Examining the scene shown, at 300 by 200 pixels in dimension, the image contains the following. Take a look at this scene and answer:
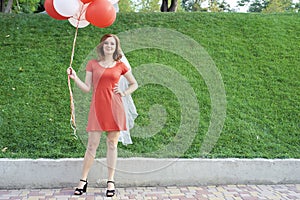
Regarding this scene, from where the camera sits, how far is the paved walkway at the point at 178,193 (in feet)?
11.0

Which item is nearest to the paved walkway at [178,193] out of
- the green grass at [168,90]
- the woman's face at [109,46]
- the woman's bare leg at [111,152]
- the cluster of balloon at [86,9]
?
the woman's bare leg at [111,152]

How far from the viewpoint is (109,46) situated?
324cm

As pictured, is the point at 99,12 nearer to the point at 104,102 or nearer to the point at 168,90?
the point at 104,102

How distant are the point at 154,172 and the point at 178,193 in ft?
1.09

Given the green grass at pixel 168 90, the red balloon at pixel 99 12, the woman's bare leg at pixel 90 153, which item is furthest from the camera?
the green grass at pixel 168 90

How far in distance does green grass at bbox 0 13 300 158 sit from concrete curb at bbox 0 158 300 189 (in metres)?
0.21

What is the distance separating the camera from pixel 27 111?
4680 mm

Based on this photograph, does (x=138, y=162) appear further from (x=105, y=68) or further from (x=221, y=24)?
(x=221, y=24)

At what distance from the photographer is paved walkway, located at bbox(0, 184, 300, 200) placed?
3.36 metres

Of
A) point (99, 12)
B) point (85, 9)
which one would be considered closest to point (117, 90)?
point (99, 12)

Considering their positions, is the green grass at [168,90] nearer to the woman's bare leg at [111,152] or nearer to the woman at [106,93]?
the woman's bare leg at [111,152]

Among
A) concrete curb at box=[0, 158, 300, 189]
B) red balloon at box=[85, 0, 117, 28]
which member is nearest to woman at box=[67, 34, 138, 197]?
red balloon at box=[85, 0, 117, 28]

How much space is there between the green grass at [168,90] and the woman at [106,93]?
0.66 meters

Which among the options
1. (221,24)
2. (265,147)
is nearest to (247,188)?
(265,147)
